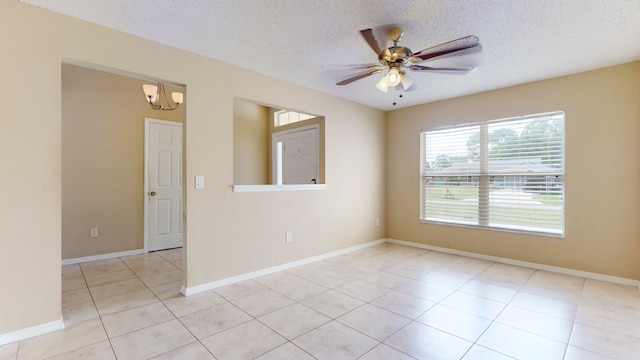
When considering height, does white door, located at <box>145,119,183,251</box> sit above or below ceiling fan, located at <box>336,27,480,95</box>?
below

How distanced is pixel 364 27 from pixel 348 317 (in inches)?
96.9

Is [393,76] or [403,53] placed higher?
[403,53]

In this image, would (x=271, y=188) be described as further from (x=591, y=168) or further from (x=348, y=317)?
(x=591, y=168)

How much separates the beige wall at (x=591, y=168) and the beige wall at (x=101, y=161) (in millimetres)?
5238

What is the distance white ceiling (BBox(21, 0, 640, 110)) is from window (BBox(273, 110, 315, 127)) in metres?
2.03

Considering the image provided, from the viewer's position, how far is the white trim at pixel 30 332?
203 cm

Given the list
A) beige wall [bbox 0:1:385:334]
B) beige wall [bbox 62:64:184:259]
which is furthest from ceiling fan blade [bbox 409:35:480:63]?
beige wall [bbox 62:64:184:259]

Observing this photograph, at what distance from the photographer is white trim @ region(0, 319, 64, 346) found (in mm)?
2029

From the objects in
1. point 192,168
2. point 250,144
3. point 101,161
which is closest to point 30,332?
point 192,168

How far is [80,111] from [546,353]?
570 centimetres

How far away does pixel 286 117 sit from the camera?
5707 millimetres

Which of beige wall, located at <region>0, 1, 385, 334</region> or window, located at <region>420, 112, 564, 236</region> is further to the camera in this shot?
window, located at <region>420, 112, 564, 236</region>

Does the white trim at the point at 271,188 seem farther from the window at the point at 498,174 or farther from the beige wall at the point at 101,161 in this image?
the beige wall at the point at 101,161

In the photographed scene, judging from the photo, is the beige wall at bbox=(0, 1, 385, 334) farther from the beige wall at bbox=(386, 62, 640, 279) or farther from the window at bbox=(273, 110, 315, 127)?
the beige wall at bbox=(386, 62, 640, 279)
